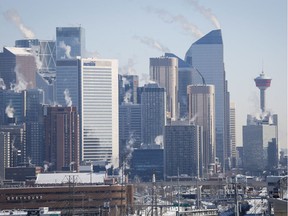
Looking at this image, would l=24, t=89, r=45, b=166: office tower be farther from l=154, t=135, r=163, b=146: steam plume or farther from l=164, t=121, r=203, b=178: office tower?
l=154, t=135, r=163, b=146: steam plume

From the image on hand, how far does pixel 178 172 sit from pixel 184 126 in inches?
609

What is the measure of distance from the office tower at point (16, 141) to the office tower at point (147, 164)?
41.4ft

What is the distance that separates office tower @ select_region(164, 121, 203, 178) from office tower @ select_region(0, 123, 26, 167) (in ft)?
56.1

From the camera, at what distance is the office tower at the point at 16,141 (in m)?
167

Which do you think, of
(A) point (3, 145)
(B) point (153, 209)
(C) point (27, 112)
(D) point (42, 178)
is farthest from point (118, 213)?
(C) point (27, 112)

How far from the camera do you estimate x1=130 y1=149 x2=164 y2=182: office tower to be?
17368cm

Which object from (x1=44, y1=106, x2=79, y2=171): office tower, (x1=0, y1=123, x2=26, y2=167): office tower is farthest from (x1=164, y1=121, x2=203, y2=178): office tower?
(x1=44, y1=106, x2=79, y2=171): office tower

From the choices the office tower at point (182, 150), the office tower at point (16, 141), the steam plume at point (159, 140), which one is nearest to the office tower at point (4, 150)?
the office tower at point (16, 141)

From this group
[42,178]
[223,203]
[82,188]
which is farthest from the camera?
[42,178]

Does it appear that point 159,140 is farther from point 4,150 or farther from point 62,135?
point 4,150

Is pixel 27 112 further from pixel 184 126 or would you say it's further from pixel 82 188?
pixel 82 188

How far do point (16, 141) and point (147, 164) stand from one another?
633 inches

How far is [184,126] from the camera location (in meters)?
187

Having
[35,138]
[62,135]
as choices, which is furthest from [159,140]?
[62,135]
